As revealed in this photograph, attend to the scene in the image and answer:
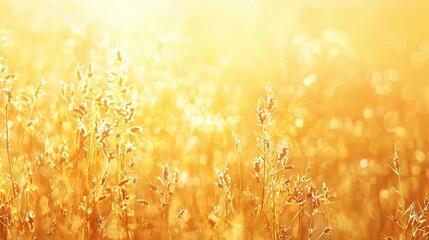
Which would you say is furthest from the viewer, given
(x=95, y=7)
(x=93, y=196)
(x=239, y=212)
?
(x=95, y=7)

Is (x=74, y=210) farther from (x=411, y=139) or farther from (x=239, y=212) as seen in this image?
(x=411, y=139)

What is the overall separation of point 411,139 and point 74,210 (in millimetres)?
2444

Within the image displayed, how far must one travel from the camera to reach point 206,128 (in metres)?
3.23

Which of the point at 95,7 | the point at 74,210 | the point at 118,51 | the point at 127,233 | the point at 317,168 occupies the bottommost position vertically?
the point at 127,233

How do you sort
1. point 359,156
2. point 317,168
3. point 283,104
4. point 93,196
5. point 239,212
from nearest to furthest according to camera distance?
1. point 93,196
2. point 239,212
3. point 317,168
4. point 359,156
5. point 283,104

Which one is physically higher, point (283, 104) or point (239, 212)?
point (283, 104)

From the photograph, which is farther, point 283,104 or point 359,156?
point 283,104

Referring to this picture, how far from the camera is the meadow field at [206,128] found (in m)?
2.05

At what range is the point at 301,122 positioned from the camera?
143 inches

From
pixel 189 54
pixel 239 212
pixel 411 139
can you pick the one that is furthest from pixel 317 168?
pixel 189 54

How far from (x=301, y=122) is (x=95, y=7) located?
18.2 feet

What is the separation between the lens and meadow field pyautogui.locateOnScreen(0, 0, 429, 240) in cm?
205

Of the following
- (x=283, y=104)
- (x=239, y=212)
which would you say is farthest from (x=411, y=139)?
(x=239, y=212)

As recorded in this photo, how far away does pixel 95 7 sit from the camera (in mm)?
8289
